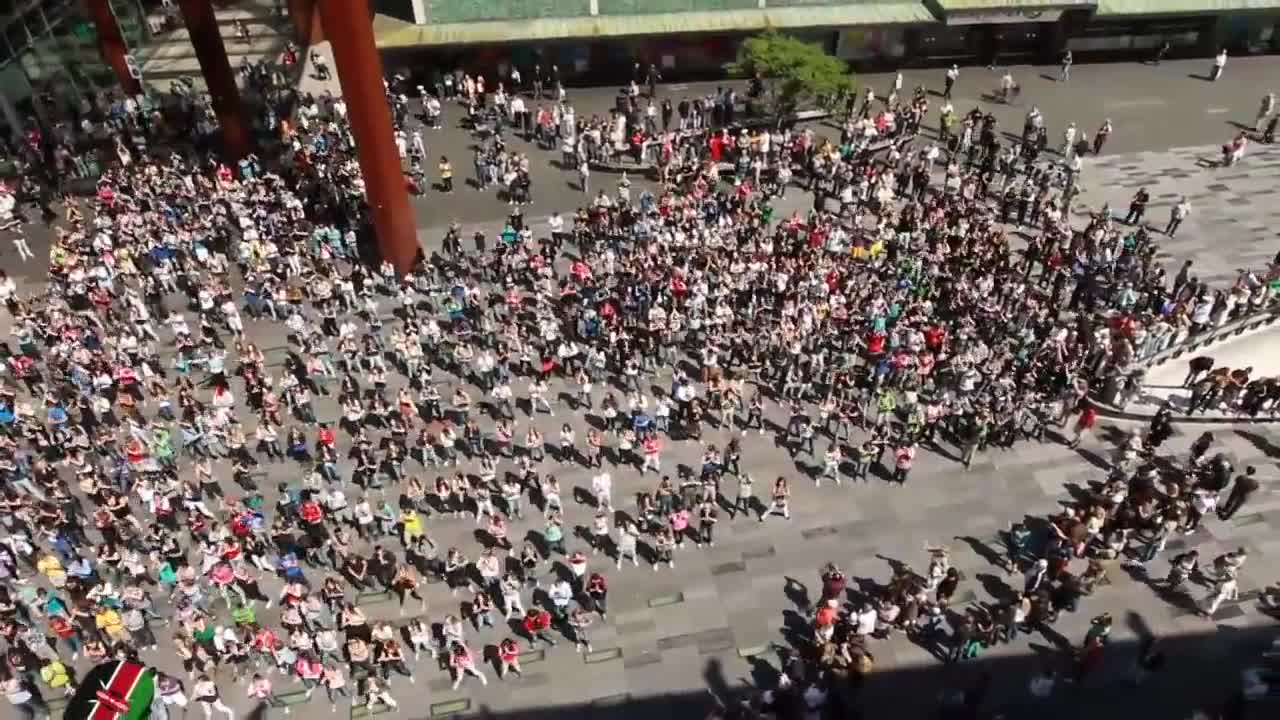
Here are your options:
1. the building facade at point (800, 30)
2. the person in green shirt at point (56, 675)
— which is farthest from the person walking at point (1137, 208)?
the person in green shirt at point (56, 675)

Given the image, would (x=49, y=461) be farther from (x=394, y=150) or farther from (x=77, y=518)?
(x=394, y=150)

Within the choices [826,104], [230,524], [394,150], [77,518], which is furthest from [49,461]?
[826,104]

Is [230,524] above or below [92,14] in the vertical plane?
below

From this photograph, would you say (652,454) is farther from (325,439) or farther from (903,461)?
(325,439)

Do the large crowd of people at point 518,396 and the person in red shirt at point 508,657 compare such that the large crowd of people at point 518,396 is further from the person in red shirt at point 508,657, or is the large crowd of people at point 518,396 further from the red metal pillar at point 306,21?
the red metal pillar at point 306,21

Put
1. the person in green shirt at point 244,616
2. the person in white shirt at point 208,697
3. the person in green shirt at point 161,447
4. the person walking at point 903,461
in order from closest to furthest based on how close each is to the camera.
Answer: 1. the person in white shirt at point 208,697
2. the person in green shirt at point 244,616
3. the person walking at point 903,461
4. the person in green shirt at point 161,447

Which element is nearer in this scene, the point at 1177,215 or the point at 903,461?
the point at 903,461

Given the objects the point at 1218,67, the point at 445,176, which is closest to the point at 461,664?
the point at 445,176
